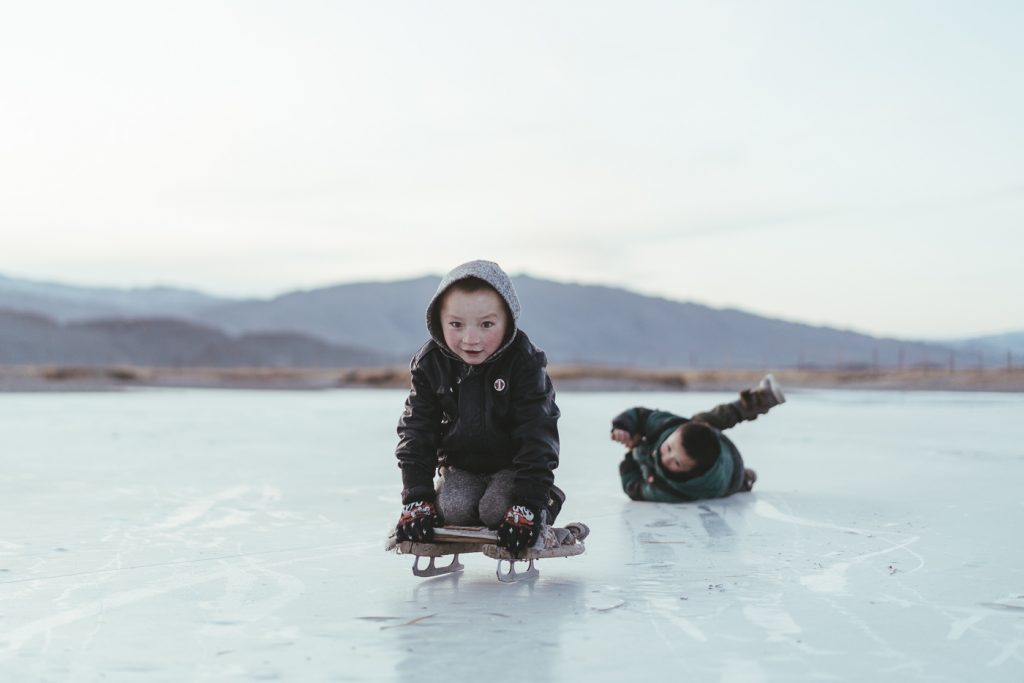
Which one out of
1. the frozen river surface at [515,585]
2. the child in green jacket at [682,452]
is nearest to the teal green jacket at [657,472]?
the child in green jacket at [682,452]

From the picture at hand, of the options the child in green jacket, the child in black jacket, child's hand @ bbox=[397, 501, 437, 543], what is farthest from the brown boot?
child's hand @ bbox=[397, 501, 437, 543]

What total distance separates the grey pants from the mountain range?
306 feet

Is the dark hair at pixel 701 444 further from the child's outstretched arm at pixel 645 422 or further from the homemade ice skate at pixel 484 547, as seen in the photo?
the homemade ice skate at pixel 484 547

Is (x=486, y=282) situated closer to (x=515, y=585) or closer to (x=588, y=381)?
(x=515, y=585)

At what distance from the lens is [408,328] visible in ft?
428

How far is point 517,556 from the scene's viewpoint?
125 inches

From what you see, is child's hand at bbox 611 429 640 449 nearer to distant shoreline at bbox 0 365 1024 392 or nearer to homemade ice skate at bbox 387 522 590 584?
homemade ice skate at bbox 387 522 590 584

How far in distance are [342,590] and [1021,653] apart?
189 centimetres

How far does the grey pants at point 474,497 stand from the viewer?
329 centimetres

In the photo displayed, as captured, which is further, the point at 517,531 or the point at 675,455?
the point at 675,455

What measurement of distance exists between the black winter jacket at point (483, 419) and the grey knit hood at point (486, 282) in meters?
0.04

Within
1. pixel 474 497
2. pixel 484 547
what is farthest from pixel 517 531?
pixel 474 497

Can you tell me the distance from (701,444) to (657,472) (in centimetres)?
32

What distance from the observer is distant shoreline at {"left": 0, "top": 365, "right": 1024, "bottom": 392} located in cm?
2681
